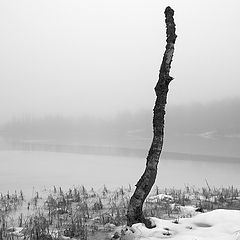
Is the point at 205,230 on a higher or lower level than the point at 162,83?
lower

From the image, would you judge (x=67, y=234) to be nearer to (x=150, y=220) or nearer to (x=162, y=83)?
(x=150, y=220)

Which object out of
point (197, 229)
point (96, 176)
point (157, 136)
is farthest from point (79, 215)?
point (96, 176)

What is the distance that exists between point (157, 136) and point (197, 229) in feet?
6.42

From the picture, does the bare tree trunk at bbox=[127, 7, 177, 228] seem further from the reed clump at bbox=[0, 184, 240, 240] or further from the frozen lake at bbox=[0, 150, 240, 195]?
the frozen lake at bbox=[0, 150, 240, 195]

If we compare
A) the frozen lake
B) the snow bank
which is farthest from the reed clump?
the frozen lake

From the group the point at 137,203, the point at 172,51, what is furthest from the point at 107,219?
the point at 172,51

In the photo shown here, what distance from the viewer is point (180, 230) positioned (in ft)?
21.7

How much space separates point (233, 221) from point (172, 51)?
3586 mm

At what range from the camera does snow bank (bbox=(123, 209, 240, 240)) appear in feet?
20.2

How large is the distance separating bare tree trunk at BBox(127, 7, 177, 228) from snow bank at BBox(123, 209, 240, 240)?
1.45 ft

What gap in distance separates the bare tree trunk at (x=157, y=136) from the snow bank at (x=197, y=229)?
0.44 metres

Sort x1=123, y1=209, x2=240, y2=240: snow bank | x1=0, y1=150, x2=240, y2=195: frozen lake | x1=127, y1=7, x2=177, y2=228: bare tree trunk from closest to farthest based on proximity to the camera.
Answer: x1=123, y1=209, x2=240, y2=240: snow bank, x1=127, y1=7, x2=177, y2=228: bare tree trunk, x1=0, y1=150, x2=240, y2=195: frozen lake

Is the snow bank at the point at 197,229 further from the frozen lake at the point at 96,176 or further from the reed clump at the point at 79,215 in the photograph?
the frozen lake at the point at 96,176

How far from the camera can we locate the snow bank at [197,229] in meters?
6.17
